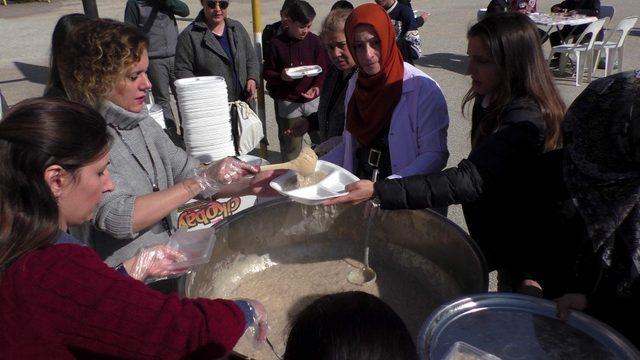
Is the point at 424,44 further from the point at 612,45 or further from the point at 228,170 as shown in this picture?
the point at 228,170

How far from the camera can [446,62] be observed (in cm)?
863

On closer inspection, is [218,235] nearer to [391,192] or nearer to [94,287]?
[391,192]

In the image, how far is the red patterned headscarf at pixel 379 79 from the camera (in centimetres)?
216

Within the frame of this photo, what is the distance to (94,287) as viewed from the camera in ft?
3.03

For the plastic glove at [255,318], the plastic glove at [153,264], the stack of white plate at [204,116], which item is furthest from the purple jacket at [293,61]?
the plastic glove at [255,318]

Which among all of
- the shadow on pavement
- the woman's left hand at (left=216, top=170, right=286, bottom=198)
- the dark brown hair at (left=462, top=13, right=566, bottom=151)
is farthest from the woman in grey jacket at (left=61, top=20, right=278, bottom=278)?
the shadow on pavement

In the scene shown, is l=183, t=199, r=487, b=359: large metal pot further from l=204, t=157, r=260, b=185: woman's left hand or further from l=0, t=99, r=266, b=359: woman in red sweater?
l=0, t=99, r=266, b=359: woman in red sweater

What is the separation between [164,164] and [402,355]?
4.50 ft

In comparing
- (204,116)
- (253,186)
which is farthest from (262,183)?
(204,116)

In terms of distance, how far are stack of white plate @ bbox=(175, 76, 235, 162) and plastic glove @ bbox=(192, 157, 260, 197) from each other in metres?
1.41

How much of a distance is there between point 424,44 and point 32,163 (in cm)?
977

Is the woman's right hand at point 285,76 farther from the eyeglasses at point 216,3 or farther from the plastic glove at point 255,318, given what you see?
the plastic glove at point 255,318

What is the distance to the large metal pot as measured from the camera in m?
1.78

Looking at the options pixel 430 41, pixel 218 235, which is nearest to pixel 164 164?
pixel 218 235
